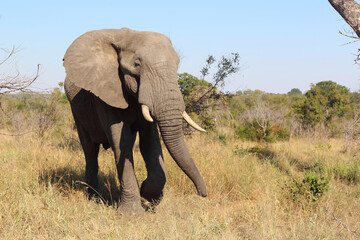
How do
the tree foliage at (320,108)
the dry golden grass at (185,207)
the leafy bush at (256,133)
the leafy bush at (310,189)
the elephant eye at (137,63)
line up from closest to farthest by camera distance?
the dry golden grass at (185,207)
the elephant eye at (137,63)
the leafy bush at (310,189)
the leafy bush at (256,133)
the tree foliage at (320,108)

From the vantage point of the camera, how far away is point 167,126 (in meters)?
3.62

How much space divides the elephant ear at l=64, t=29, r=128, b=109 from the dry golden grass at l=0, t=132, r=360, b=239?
4.16 ft

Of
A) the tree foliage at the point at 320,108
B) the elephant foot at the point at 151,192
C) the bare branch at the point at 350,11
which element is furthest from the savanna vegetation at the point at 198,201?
the tree foliage at the point at 320,108

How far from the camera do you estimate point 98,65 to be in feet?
13.7

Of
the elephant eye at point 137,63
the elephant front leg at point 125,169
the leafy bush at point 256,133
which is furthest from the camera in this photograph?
the leafy bush at point 256,133

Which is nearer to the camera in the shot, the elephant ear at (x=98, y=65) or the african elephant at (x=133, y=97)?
Result: the african elephant at (x=133, y=97)

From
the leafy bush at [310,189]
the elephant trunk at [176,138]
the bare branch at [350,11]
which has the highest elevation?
the bare branch at [350,11]

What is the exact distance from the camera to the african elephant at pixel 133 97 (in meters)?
3.64

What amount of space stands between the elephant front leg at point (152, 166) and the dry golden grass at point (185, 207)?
223mm

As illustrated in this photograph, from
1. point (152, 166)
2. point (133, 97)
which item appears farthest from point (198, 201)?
point (133, 97)

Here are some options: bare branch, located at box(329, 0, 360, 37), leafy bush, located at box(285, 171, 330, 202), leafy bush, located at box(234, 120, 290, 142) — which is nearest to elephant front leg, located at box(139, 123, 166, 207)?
leafy bush, located at box(285, 171, 330, 202)

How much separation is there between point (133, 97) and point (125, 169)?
87 cm

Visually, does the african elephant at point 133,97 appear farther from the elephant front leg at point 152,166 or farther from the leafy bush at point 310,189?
the leafy bush at point 310,189

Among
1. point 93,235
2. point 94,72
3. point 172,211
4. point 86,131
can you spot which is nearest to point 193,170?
point 172,211
